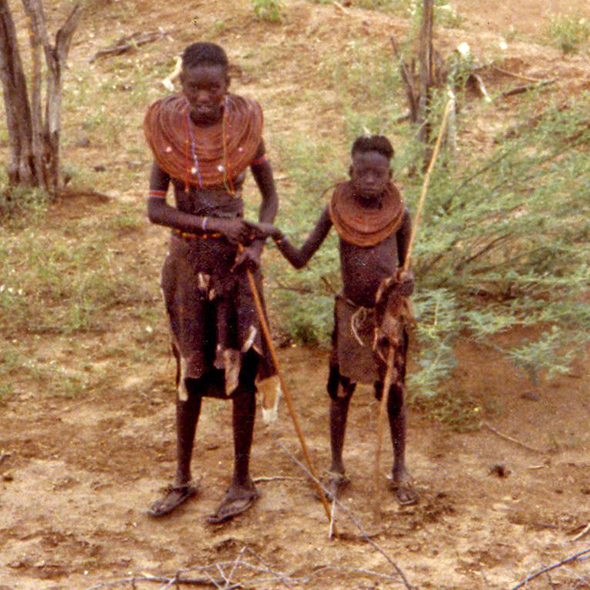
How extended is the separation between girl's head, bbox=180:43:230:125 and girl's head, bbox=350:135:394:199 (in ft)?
1.62

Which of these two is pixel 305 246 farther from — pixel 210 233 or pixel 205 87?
pixel 205 87

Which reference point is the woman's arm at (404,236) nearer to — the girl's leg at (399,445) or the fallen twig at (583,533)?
the girl's leg at (399,445)

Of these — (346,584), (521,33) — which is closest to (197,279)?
(346,584)

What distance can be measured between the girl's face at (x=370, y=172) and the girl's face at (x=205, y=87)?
19.8 inches

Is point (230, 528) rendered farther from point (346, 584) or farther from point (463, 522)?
point (463, 522)

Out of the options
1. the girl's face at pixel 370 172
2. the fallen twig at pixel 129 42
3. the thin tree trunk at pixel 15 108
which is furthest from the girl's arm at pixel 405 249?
the fallen twig at pixel 129 42

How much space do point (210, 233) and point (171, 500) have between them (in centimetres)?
100

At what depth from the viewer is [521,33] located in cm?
1002

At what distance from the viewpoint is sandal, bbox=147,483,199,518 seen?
3.64 m

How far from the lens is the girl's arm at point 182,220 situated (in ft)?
10.7

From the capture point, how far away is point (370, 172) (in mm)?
3383

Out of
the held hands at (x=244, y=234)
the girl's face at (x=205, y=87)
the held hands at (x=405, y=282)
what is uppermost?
the girl's face at (x=205, y=87)

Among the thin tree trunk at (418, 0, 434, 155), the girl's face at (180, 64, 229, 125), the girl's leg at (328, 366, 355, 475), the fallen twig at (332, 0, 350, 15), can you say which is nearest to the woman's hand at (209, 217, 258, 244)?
the girl's face at (180, 64, 229, 125)

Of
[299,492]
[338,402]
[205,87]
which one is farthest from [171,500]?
[205,87]
